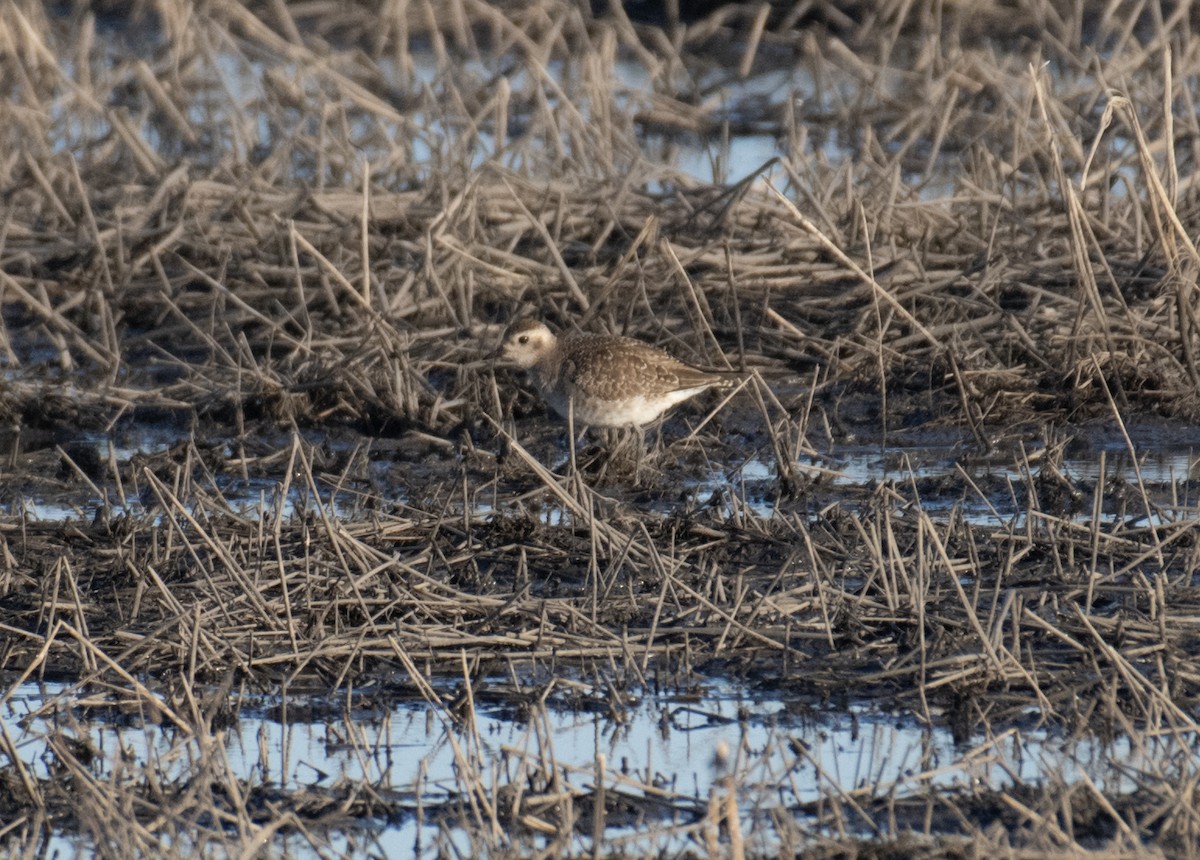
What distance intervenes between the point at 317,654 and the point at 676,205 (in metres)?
5.55

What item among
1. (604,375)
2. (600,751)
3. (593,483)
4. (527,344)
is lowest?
(600,751)

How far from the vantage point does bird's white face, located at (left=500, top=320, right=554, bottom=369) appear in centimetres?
896

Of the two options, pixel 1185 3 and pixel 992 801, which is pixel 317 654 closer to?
pixel 992 801

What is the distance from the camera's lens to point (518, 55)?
60.4ft

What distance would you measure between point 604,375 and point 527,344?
55 cm

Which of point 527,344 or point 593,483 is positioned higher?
point 527,344

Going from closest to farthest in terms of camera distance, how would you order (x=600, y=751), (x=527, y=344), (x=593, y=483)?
(x=600, y=751) < (x=593, y=483) < (x=527, y=344)

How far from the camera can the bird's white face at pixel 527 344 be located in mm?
8961

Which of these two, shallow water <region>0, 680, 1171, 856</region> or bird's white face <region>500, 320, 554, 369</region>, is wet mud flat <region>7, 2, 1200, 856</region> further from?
bird's white face <region>500, 320, 554, 369</region>

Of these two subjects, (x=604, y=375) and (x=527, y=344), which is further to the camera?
(x=527, y=344)

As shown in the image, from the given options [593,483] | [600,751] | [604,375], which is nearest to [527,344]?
[604,375]

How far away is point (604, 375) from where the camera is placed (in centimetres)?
859

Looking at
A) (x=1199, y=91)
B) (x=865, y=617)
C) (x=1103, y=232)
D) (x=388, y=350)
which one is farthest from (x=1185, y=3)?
(x=865, y=617)

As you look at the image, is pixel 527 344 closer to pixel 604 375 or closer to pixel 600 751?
pixel 604 375
